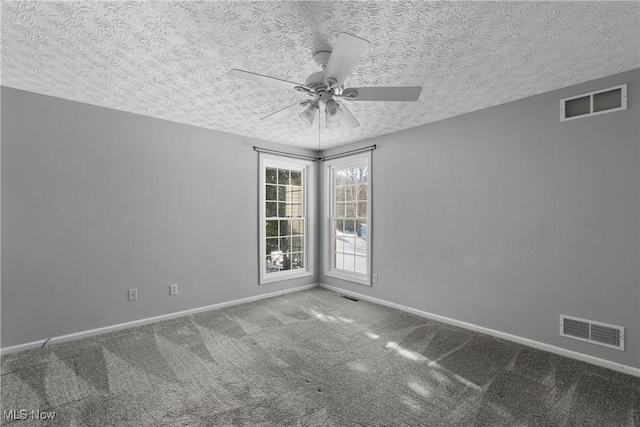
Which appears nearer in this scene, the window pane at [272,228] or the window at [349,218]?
the window at [349,218]

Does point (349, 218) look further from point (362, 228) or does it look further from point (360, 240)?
point (360, 240)

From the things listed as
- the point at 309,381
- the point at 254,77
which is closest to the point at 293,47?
the point at 254,77

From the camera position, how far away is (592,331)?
245 cm

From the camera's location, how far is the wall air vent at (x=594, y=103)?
234cm

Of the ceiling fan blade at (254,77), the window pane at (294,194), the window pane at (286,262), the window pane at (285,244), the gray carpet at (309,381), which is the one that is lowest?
the gray carpet at (309,381)

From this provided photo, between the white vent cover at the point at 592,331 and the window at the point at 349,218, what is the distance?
2286 millimetres

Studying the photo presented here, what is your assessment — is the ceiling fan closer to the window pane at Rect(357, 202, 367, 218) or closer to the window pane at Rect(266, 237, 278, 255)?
the window pane at Rect(357, 202, 367, 218)

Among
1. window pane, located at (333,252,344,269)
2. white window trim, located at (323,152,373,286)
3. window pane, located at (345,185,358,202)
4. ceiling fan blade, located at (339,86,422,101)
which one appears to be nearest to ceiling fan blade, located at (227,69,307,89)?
ceiling fan blade, located at (339,86,422,101)

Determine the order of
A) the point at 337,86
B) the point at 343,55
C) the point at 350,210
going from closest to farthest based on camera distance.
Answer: the point at 343,55
the point at 337,86
the point at 350,210

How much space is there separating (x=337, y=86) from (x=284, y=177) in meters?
2.99

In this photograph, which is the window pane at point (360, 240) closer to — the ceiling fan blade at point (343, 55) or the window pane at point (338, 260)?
the window pane at point (338, 260)

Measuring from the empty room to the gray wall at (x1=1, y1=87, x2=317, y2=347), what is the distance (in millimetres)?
21

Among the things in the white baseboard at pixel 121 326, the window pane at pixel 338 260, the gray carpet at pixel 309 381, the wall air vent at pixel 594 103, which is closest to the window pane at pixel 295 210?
the window pane at pixel 338 260

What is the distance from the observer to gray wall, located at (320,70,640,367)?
234cm
